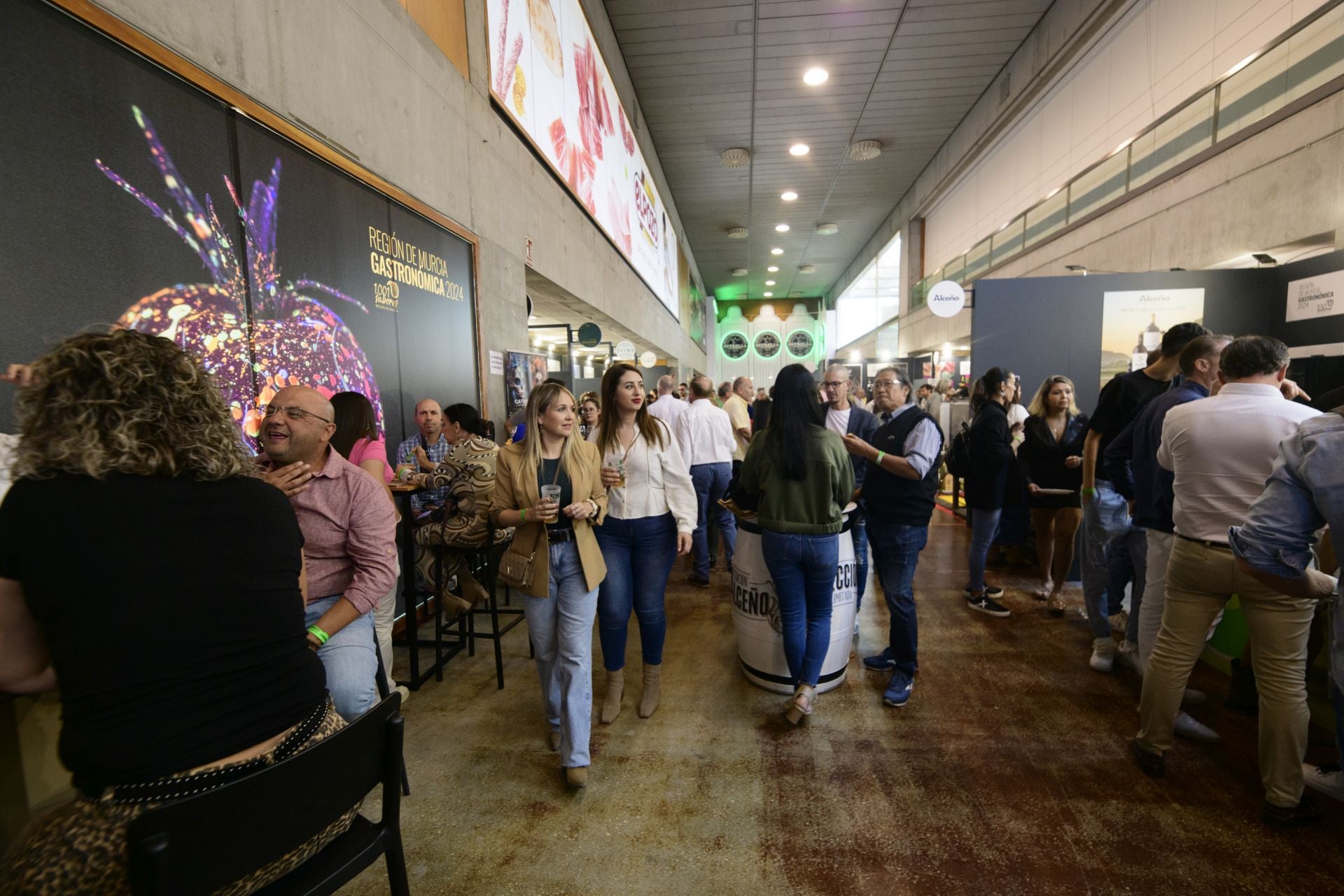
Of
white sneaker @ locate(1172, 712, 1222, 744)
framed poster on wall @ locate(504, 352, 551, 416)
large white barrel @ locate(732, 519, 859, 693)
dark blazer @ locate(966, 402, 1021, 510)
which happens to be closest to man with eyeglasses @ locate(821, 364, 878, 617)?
dark blazer @ locate(966, 402, 1021, 510)

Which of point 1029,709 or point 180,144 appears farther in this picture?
point 1029,709

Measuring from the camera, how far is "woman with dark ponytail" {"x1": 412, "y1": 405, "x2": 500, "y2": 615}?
9.98 feet

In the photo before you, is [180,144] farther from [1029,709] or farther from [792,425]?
[1029,709]

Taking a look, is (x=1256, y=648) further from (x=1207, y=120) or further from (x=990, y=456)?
(x=1207, y=120)

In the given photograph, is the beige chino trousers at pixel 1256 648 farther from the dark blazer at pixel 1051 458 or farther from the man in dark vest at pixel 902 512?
the dark blazer at pixel 1051 458

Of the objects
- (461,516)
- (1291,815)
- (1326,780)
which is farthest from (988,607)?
(461,516)

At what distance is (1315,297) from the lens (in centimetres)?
446

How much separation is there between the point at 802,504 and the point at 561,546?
1.02 metres

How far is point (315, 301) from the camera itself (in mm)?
3092

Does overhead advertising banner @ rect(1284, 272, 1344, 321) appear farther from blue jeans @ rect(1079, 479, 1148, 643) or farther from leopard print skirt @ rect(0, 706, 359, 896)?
leopard print skirt @ rect(0, 706, 359, 896)

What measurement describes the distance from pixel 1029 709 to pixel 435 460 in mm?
3635

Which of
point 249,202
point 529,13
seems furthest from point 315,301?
point 529,13

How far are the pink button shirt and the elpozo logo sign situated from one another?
361 inches

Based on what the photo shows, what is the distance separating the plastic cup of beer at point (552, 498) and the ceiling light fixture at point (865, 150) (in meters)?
11.6
